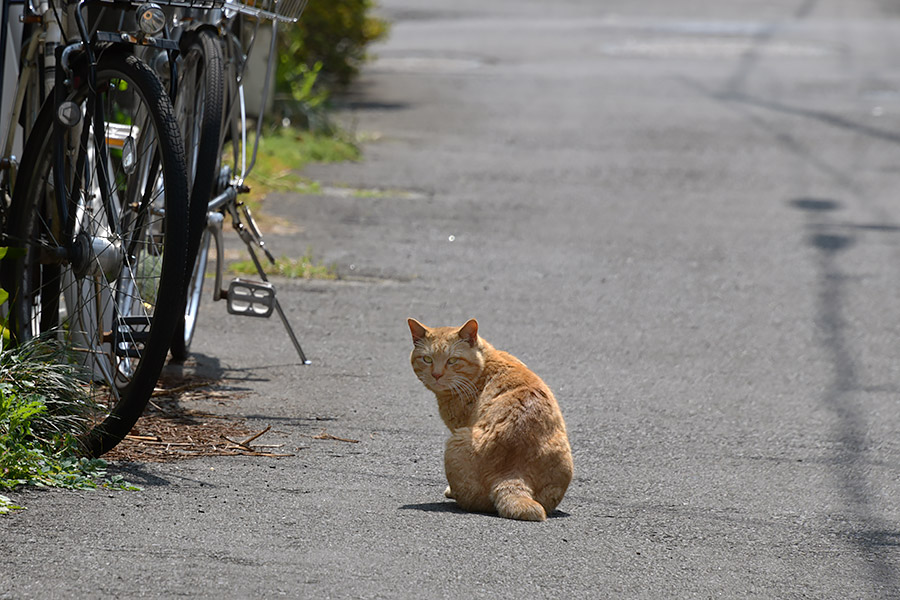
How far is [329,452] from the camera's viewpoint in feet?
13.3

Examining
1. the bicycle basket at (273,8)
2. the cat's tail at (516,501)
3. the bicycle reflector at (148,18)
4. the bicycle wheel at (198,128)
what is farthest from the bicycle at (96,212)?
the cat's tail at (516,501)

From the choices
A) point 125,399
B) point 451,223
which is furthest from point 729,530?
point 451,223

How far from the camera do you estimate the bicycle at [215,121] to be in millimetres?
3988

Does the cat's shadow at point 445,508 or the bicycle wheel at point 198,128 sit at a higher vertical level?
the bicycle wheel at point 198,128

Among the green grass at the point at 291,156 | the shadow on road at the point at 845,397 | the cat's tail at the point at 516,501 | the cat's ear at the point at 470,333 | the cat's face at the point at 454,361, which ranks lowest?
the green grass at the point at 291,156

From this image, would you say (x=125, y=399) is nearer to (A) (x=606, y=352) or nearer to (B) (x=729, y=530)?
(B) (x=729, y=530)

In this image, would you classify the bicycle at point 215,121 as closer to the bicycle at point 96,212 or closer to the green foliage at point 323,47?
the bicycle at point 96,212

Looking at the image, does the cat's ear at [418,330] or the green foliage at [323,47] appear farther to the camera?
the green foliage at [323,47]

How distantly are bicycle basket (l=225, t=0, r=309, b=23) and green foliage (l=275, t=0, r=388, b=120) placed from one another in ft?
23.9

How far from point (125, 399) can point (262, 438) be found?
0.74 meters

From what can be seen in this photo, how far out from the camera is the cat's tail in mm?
3416

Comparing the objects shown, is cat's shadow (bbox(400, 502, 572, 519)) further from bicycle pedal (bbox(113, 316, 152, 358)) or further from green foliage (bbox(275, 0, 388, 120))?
green foliage (bbox(275, 0, 388, 120))

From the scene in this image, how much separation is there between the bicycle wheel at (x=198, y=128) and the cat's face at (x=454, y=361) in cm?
84

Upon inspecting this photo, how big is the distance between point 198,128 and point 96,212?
81cm
